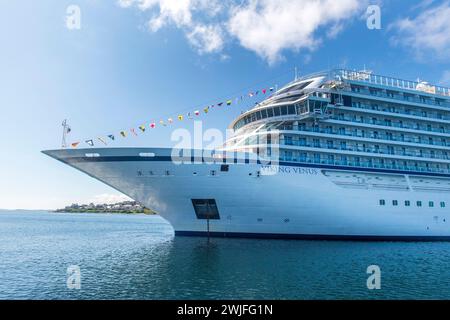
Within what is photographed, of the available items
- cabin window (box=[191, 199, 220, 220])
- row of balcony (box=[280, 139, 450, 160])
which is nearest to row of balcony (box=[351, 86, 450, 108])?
row of balcony (box=[280, 139, 450, 160])

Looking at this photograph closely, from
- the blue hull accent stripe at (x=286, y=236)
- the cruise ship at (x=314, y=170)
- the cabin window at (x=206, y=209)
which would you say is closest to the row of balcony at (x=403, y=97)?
the cruise ship at (x=314, y=170)

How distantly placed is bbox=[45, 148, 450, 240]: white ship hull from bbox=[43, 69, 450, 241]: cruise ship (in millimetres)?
87

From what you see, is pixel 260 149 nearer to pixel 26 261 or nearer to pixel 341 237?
pixel 341 237

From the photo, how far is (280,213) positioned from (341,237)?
6.11 meters

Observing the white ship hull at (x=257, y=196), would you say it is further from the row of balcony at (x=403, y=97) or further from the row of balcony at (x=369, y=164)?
the row of balcony at (x=403, y=97)

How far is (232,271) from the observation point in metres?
17.0

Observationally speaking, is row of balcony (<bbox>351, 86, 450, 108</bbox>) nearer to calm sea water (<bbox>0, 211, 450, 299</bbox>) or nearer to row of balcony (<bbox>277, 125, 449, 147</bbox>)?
row of balcony (<bbox>277, 125, 449, 147</bbox>)

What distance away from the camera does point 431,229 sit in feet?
99.0

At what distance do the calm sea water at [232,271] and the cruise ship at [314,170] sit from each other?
2.29 meters

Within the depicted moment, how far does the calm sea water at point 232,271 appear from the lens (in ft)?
45.1

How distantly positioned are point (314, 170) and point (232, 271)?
1364 centimetres

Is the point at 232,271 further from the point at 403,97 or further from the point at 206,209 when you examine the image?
the point at 403,97
